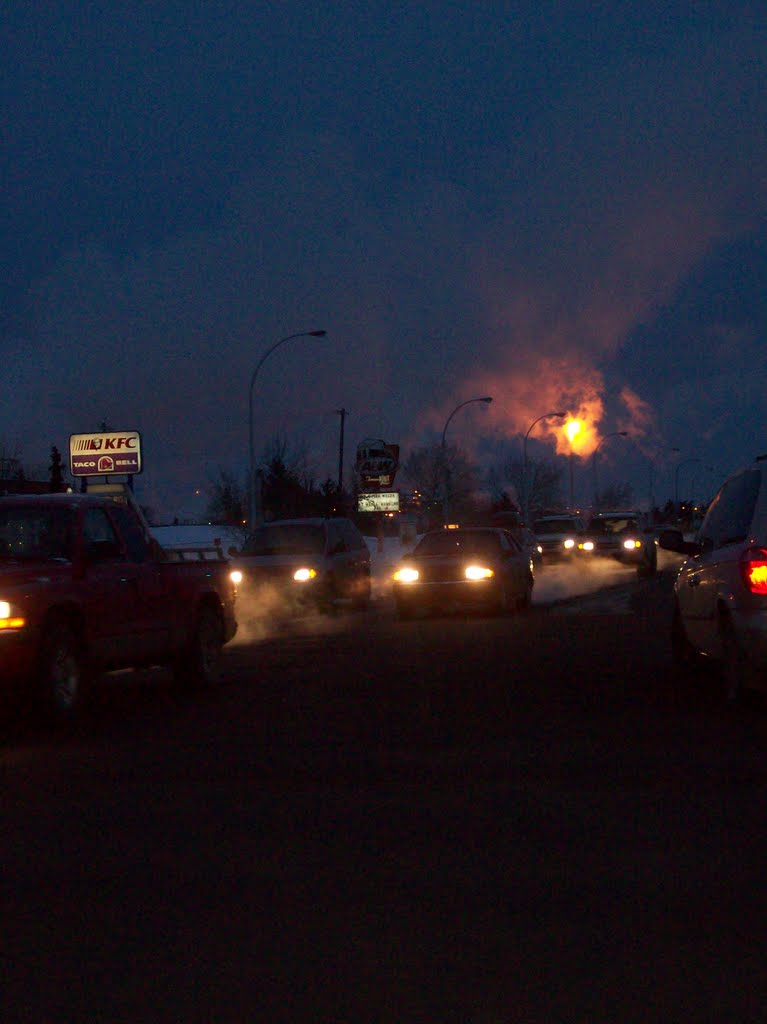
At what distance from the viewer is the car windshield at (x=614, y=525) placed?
4272 cm

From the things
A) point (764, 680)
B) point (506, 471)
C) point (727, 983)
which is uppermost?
point (506, 471)

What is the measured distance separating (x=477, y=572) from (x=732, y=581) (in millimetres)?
14253

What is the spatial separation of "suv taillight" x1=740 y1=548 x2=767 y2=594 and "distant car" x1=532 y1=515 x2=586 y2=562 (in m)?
35.9

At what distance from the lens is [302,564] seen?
2747 centimetres

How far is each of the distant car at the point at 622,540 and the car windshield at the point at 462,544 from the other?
15285 millimetres

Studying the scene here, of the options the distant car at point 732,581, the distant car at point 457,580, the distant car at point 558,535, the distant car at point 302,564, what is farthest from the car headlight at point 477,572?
the distant car at point 558,535

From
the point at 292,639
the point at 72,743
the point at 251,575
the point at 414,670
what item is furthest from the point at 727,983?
the point at 251,575

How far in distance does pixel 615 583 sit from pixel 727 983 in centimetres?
3435

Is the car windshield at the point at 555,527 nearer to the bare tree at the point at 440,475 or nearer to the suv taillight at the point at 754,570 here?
the suv taillight at the point at 754,570

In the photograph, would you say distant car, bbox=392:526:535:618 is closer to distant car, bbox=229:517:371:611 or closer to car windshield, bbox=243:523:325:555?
distant car, bbox=229:517:371:611

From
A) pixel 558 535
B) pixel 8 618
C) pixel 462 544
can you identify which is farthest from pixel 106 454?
pixel 8 618

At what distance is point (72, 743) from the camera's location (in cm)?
1132

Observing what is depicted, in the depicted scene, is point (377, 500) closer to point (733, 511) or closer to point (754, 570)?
point (733, 511)

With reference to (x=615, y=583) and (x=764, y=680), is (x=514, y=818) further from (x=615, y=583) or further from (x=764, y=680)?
(x=615, y=583)
